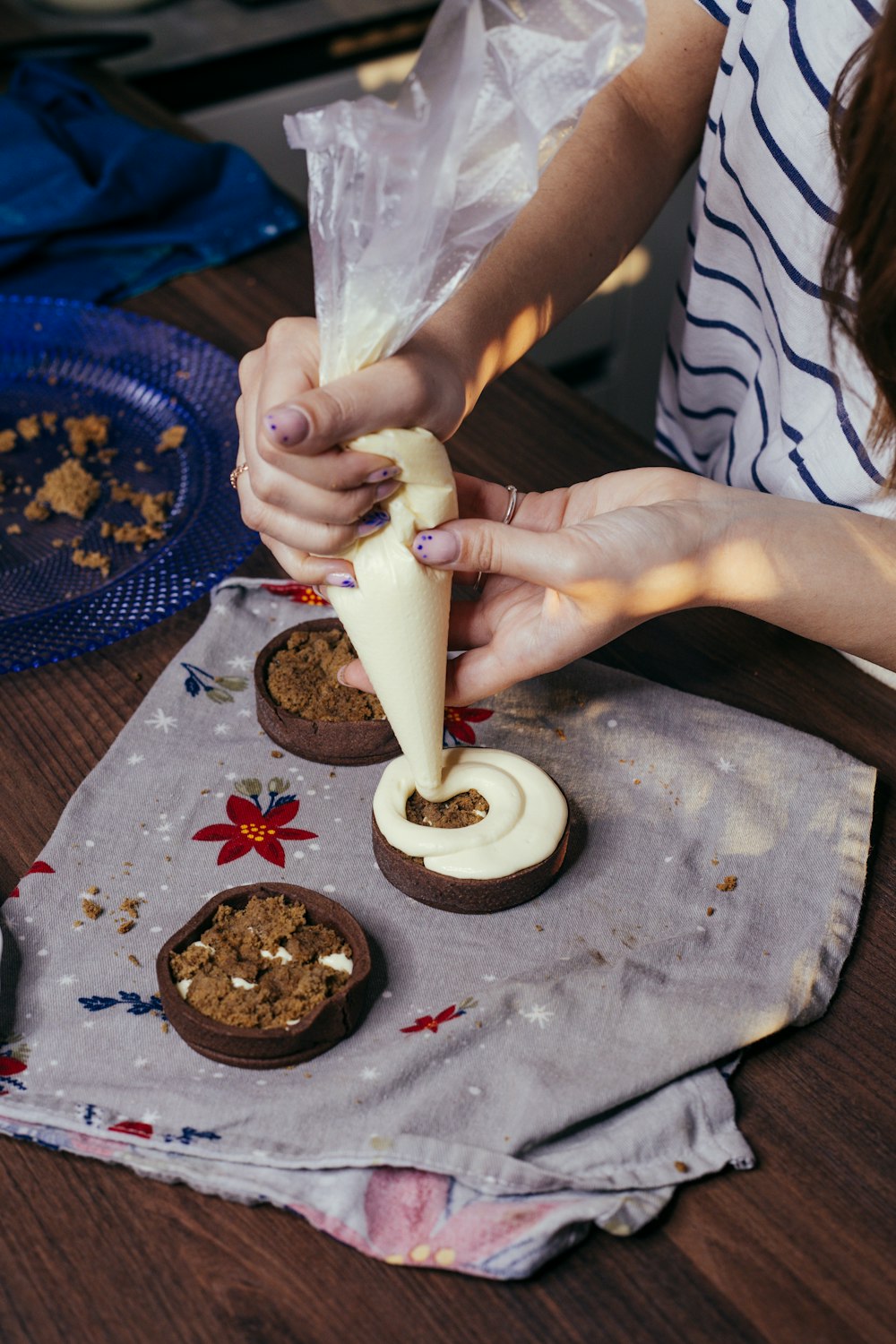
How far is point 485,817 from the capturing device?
0.94 metres

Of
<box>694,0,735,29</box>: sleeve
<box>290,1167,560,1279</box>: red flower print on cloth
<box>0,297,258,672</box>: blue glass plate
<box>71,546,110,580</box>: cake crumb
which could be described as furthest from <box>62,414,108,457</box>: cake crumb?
<box>290,1167,560,1279</box>: red flower print on cloth

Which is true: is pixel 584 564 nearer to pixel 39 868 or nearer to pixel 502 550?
pixel 502 550

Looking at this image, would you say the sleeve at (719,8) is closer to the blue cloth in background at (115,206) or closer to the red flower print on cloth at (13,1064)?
the blue cloth in background at (115,206)

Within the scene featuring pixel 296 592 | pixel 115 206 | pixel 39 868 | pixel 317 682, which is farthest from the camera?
pixel 115 206

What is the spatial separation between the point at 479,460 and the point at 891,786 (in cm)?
54

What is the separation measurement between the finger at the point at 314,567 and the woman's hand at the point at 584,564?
0.07 metres

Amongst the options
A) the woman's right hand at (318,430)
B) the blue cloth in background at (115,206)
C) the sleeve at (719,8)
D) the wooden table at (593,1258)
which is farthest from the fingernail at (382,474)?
the blue cloth in background at (115,206)

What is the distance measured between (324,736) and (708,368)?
0.63 m

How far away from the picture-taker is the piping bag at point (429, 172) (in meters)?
0.79

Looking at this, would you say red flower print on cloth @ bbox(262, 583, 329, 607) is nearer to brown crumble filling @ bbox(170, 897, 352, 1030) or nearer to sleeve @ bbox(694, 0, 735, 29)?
brown crumble filling @ bbox(170, 897, 352, 1030)

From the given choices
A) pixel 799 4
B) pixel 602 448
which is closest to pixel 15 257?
pixel 602 448

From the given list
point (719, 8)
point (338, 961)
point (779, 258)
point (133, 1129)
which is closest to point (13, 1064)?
point (133, 1129)

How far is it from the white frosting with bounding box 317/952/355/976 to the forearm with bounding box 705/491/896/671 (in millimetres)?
394

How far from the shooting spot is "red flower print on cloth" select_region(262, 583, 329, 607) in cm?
115
